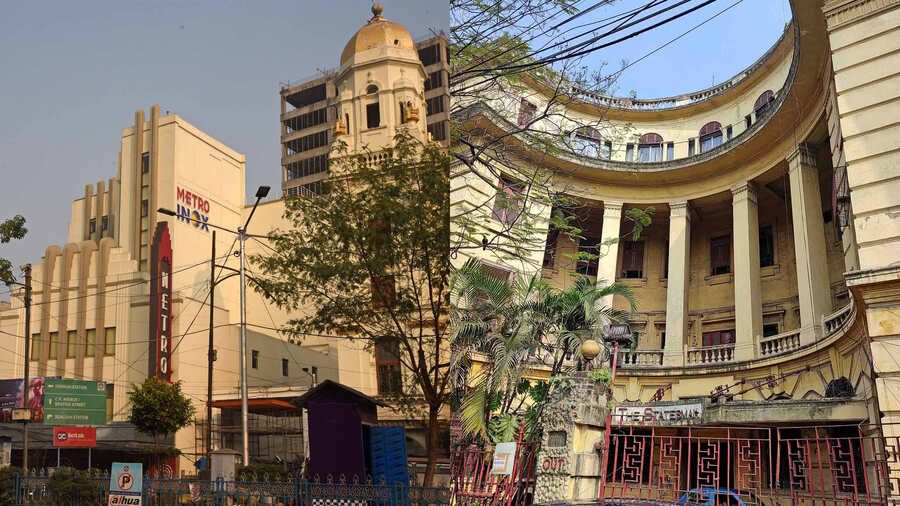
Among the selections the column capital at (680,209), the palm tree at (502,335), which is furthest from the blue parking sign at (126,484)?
the column capital at (680,209)

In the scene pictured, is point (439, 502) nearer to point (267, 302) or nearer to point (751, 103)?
point (267, 302)

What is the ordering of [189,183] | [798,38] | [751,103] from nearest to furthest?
1. [798,38]
2. [189,183]
3. [751,103]

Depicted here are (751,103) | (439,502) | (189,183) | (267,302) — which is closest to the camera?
(439,502)

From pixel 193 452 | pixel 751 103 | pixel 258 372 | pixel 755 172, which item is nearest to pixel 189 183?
pixel 258 372

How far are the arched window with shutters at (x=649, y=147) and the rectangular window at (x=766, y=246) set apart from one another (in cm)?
420

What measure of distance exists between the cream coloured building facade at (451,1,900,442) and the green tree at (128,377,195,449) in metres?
9.72

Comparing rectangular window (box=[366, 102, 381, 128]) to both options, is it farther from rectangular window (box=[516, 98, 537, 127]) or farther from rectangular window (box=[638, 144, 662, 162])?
rectangular window (box=[638, 144, 662, 162])

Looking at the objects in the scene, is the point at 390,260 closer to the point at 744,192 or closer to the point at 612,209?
the point at 612,209

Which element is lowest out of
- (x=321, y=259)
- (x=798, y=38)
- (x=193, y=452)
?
(x=193, y=452)

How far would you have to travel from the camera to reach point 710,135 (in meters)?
26.8

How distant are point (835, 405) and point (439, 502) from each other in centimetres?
1139

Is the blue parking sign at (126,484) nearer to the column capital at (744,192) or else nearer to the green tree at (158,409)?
the green tree at (158,409)

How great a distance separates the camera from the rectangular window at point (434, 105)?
9.28 m

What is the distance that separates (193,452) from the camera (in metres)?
20.2
